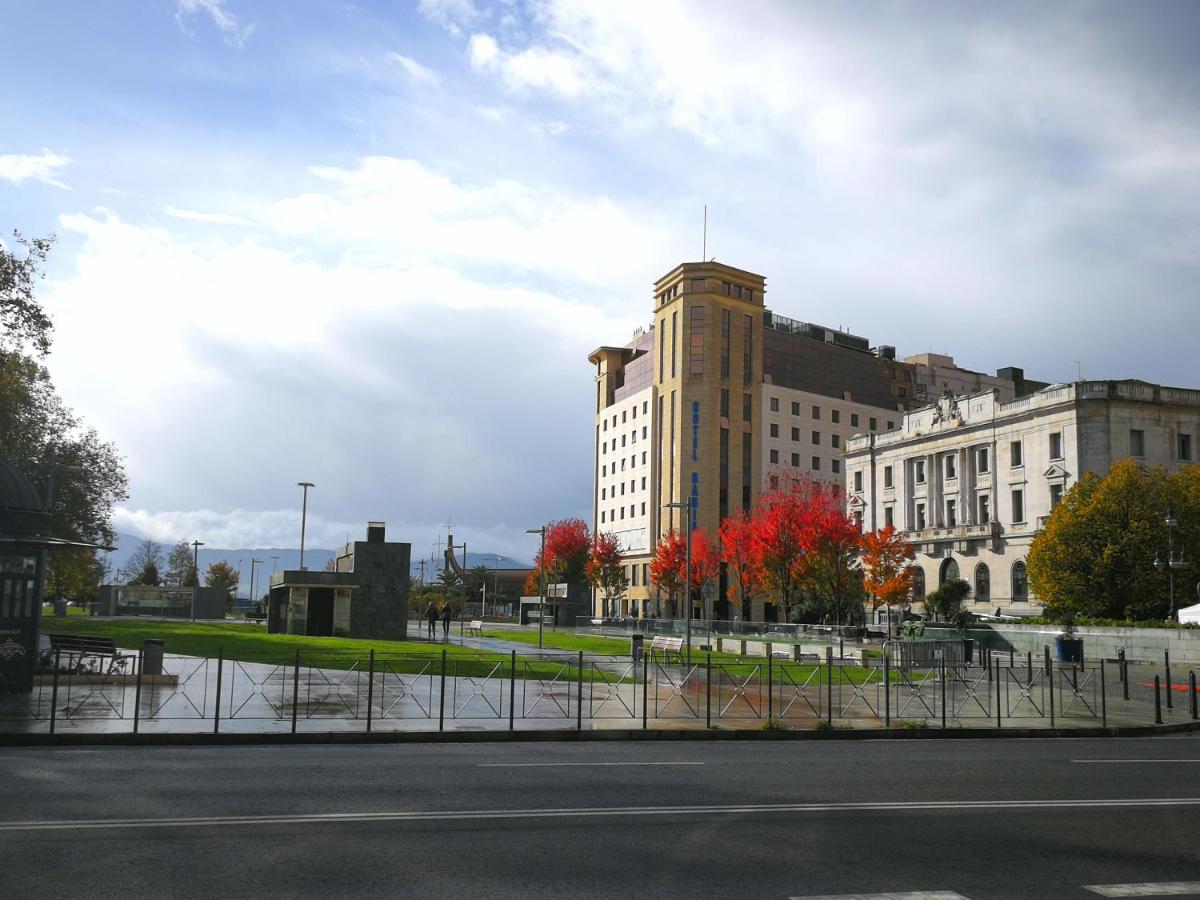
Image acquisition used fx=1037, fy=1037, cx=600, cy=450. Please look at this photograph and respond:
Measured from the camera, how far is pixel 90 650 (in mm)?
23406

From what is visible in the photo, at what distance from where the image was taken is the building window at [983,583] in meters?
70.5

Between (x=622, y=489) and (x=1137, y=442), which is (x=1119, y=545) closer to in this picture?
(x=1137, y=442)

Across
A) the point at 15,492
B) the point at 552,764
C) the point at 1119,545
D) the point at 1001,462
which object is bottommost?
the point at 552,764

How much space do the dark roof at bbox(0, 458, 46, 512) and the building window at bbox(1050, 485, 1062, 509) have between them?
60.5 m

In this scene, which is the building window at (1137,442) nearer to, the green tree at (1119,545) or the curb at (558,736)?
the green tree at (1119,545)

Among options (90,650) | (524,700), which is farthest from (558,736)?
(90,650)

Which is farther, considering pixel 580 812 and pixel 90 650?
pixel 90 650

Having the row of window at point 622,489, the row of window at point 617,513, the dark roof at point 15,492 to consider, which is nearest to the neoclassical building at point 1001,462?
the row of window at point 622,489

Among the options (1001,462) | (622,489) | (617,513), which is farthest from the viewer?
(617,513)

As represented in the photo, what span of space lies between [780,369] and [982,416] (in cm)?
3172

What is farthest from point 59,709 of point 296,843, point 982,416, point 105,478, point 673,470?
point 673,470

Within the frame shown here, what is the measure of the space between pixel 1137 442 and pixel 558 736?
58824mm

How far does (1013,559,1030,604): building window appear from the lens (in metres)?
67.5

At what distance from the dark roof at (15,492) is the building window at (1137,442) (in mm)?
61685
